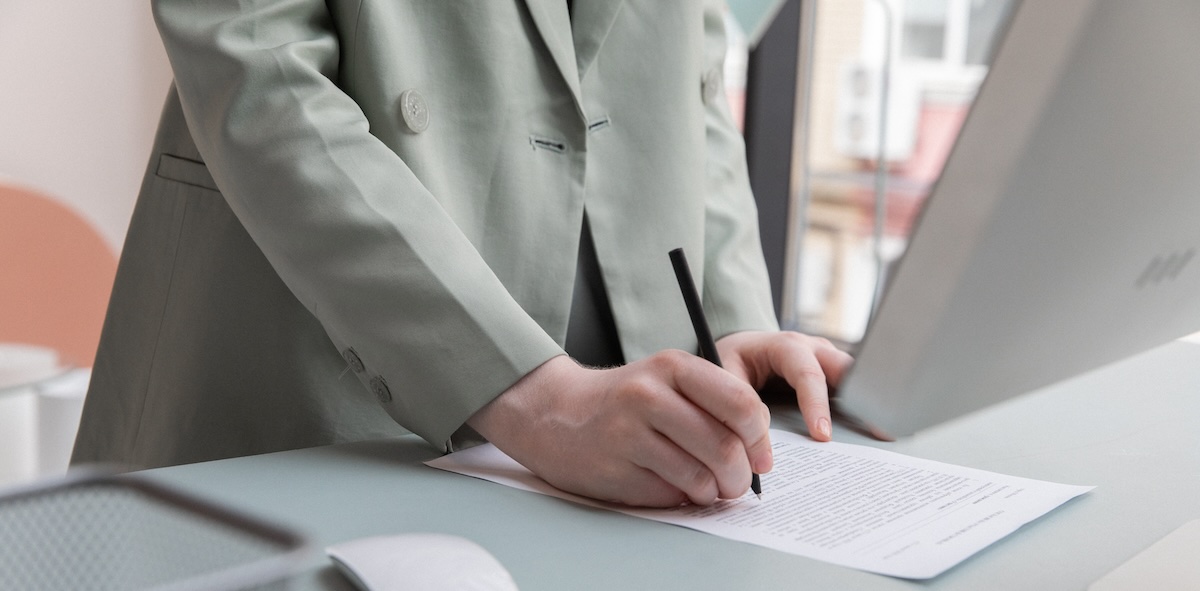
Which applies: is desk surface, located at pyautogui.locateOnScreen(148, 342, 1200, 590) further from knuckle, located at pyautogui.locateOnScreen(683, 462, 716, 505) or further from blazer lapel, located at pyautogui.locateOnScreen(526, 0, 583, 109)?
blazer lapel, located at pyautogui.locateOnScreen(526, 0, 583, 109)

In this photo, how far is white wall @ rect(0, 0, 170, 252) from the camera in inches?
93.5

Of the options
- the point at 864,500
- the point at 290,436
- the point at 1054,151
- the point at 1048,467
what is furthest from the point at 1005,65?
the point at 290,436

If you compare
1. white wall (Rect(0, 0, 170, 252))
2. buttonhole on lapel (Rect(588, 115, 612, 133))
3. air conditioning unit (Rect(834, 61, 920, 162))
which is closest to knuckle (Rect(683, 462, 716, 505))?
buttonhole on lapel (Rect(588, 115, 612, 133))

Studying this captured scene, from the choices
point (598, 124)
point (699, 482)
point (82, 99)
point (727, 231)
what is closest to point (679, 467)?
point (699, 482)

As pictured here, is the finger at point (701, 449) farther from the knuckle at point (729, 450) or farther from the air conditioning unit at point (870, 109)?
the air conditioning unit at point (870, 109)

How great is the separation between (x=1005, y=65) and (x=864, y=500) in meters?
0.38

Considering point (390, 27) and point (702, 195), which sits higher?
point (390, 27)

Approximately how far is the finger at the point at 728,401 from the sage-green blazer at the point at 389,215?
133 mm

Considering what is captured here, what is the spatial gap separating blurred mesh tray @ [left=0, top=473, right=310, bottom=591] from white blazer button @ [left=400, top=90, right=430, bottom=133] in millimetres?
478

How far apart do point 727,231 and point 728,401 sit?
59 cm

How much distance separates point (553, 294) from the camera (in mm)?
931

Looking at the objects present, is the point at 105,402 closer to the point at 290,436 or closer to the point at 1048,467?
the point at 290,436

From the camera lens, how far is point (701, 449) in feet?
2.09

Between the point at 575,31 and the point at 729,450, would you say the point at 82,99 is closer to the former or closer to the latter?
the point at 575,31
